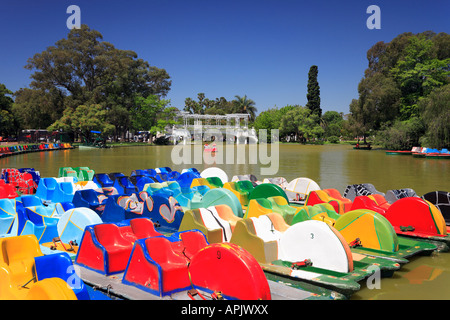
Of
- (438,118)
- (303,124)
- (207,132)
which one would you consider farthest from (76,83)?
(438,118)

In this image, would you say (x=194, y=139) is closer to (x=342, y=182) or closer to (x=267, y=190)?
(x=342, y=182)

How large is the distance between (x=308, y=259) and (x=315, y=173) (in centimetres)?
1781

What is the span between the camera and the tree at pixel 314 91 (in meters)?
79.6

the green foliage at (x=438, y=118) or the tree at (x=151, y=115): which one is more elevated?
the tree at (x=151, y=115)

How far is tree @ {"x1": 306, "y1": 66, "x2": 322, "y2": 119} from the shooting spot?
79.6 m

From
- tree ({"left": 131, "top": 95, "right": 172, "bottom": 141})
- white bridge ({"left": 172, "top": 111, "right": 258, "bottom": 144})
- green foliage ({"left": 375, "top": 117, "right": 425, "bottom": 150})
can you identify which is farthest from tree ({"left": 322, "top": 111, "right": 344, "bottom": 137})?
green foliage ({"left": 375, "top": 117, "right": 425, "bottom": 150})

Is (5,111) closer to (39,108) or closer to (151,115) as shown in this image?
(39,108)

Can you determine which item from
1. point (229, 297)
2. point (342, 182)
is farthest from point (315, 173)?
point (229, 297)

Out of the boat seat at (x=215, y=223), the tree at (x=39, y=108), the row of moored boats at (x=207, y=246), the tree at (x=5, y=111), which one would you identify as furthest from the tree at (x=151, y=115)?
the boat seat at (x=215, y=223)

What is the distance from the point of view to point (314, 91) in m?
80.2

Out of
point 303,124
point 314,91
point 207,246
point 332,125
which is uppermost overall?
point 314,91

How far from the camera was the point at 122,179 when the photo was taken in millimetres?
12648

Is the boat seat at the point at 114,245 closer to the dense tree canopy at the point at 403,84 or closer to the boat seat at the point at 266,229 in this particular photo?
the boat seat at the point at 266,229

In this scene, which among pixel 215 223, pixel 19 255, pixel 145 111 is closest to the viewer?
pixel 19 255
